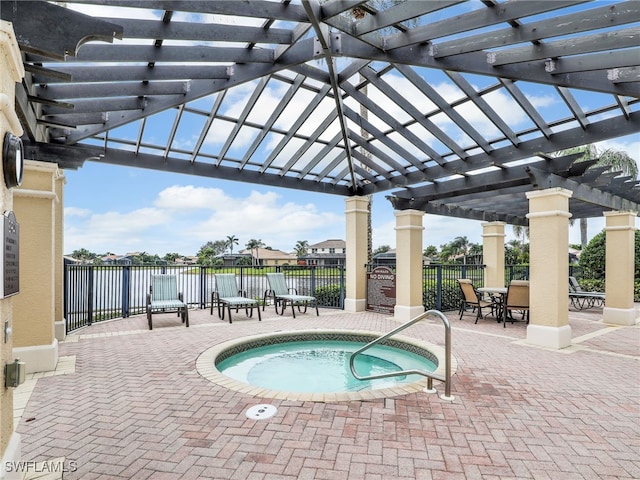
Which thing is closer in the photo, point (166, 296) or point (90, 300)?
point (90, 300)

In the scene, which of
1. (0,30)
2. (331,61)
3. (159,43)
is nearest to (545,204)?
(331,61)

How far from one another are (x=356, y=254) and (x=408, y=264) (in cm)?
166

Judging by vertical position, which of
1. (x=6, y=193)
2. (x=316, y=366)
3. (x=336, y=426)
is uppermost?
→ (x=6, y=193)

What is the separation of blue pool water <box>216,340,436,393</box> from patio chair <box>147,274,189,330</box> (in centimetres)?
245

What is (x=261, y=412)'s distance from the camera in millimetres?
3590

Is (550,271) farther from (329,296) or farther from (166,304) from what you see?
(166,304)

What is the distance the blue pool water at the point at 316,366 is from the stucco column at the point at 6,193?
3145 mm

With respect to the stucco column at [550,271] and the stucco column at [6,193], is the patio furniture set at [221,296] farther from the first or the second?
the stucco column at [6,193]

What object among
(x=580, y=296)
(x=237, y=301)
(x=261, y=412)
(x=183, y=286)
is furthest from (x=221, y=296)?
(x=580, y=296)

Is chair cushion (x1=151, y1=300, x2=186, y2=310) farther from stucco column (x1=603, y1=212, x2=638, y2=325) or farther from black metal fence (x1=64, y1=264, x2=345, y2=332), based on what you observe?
stucco column (x1=603, y1=212, x2=638, y2=325)

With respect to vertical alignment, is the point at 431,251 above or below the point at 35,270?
below

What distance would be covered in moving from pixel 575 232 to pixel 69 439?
141 ft

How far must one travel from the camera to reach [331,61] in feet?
16.9
